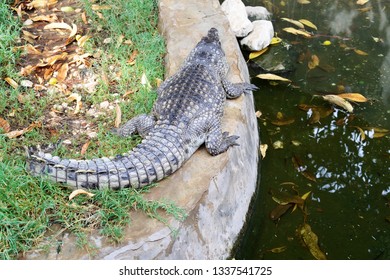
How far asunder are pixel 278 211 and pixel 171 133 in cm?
144

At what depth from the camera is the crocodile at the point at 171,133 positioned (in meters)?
3.65

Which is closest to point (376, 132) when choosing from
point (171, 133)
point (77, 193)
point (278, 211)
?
point (278, 211)

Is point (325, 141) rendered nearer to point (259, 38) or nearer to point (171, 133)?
point (259, 38)

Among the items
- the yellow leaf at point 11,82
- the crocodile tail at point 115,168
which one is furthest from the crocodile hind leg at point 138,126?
the yellow leaf at point 11,82

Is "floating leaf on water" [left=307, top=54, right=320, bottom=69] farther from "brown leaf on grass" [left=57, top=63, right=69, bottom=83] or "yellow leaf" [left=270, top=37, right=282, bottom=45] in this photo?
"brown leaf on grass" [left=57, top=63, right=69, bottom=83]

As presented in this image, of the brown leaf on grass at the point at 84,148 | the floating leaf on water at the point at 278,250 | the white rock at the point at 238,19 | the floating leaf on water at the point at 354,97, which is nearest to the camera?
the brown leaf on grass at the point at 84,148

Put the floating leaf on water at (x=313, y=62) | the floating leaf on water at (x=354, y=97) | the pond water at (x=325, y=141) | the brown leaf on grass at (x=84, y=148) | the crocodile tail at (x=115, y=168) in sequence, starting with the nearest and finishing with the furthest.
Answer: the crocodile tail at (x=115, y=168), the brown leaf on grass at (x=84, y=148), the pond water at (x=325, y=141), the floating leaf on water at (x=354, y=97), the floating leaf on water at (x=313, y=62)

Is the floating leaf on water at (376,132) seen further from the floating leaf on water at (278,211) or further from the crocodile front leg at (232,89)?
the crocodile front leg at (232,89)

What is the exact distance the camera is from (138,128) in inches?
175

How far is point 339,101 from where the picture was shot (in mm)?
5836

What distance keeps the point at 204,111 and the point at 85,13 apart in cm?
264

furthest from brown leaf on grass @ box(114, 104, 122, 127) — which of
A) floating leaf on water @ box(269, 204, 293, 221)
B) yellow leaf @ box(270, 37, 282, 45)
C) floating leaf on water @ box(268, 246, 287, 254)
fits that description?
yellow leaf @ box(270, 37, 282, 45)

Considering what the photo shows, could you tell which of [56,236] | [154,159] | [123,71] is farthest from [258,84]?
[56,236]

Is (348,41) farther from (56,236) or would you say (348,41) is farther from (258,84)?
(56,236)
